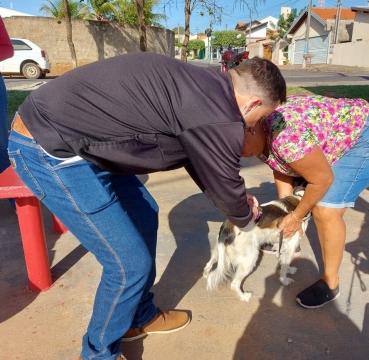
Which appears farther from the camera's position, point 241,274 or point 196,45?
point 196,45

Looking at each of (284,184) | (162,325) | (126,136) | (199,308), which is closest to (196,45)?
(284,184)

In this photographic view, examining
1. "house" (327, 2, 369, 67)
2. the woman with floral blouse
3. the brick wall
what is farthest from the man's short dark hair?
"house" (327, 2, 369, 67)

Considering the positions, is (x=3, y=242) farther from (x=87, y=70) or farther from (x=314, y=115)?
(x=314, y=115)

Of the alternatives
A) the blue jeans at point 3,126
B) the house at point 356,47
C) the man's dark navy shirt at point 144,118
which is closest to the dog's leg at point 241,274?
the man's dark navy shirt at point 144,118

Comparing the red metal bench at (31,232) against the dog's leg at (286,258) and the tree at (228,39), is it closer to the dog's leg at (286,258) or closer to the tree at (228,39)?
the dog's leg at (286,258)

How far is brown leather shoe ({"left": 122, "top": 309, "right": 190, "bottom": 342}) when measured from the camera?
226cm

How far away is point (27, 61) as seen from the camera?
16438 millimetres

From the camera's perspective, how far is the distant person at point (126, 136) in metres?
1.46

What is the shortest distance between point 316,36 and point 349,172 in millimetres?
41536

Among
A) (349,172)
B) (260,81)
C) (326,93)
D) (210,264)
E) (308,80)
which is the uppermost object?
(260,81)

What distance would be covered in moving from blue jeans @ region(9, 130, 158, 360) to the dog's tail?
0.93 meters

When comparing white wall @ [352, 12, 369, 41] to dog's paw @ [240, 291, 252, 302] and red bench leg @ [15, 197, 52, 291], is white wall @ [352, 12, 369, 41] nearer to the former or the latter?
dog's paw @ [240, 291, 252, 302]

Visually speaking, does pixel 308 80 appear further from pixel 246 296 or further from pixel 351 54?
pixel 351 54

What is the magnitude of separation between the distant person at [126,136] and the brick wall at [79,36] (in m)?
20.9
